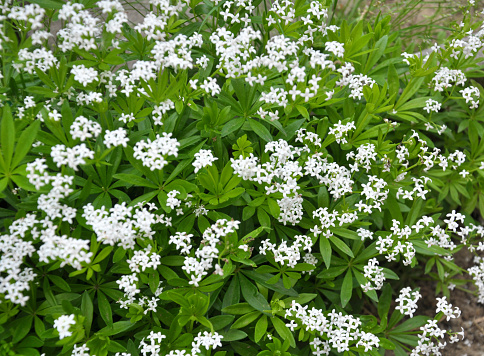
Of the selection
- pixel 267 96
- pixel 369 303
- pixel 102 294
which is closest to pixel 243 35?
pixel 267 96

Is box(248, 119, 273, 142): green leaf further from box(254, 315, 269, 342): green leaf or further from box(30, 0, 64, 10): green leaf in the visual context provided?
box(30, 0, 64, 10): green leaf

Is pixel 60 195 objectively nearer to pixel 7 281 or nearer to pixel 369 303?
pixel 7 281

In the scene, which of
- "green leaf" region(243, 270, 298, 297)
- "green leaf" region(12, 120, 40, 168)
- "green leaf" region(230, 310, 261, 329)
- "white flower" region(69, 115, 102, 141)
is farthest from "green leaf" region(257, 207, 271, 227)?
"green leaf" region(12, 120, 40, 168)

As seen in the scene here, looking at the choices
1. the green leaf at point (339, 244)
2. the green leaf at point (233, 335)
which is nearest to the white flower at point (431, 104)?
the green leaf at point (339, 244)

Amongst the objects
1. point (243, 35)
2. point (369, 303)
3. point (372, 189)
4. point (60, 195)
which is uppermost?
point (243, 35)

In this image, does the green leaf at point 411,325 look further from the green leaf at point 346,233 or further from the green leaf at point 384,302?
the green leaf at point 346,233
